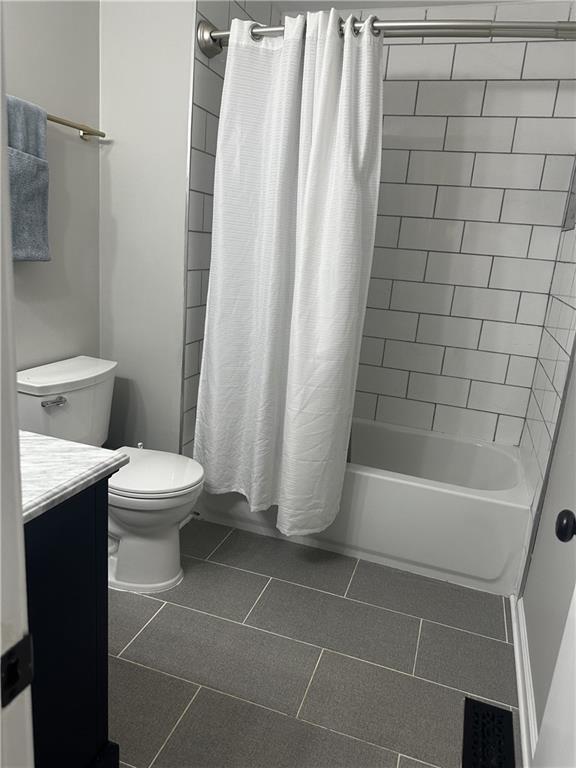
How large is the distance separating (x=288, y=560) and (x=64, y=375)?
1.17 meters

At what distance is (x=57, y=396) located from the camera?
200 centimetres

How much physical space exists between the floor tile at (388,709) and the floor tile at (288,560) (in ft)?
1.42

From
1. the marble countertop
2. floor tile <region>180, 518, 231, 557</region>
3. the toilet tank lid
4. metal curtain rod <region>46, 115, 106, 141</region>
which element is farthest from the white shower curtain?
the marble countertop

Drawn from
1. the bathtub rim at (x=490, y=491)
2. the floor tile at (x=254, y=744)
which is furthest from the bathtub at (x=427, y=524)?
the floor tile at (x=254, y=744)

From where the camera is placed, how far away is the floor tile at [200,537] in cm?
240

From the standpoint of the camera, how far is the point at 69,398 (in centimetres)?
205

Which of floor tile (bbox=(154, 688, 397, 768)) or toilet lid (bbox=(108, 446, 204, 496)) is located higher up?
toilet lid (bbox=(108, 446, 204, 496))

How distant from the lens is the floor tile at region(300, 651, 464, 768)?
1551mm

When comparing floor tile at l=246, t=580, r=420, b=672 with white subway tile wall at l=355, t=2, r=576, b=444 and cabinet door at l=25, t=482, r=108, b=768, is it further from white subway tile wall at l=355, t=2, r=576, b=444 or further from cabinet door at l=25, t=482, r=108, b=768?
white subway tile wall at l=355, t=2, r=576, b=444

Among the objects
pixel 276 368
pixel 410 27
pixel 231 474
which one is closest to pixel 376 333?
pixel 276 368

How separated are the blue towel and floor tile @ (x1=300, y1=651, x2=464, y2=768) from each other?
168cm

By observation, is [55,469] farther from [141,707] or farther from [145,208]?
[145,208]

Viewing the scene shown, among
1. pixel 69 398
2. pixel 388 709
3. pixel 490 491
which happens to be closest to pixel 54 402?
pixel 69 398

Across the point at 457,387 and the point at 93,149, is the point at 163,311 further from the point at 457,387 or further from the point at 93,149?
the point at 457,387
